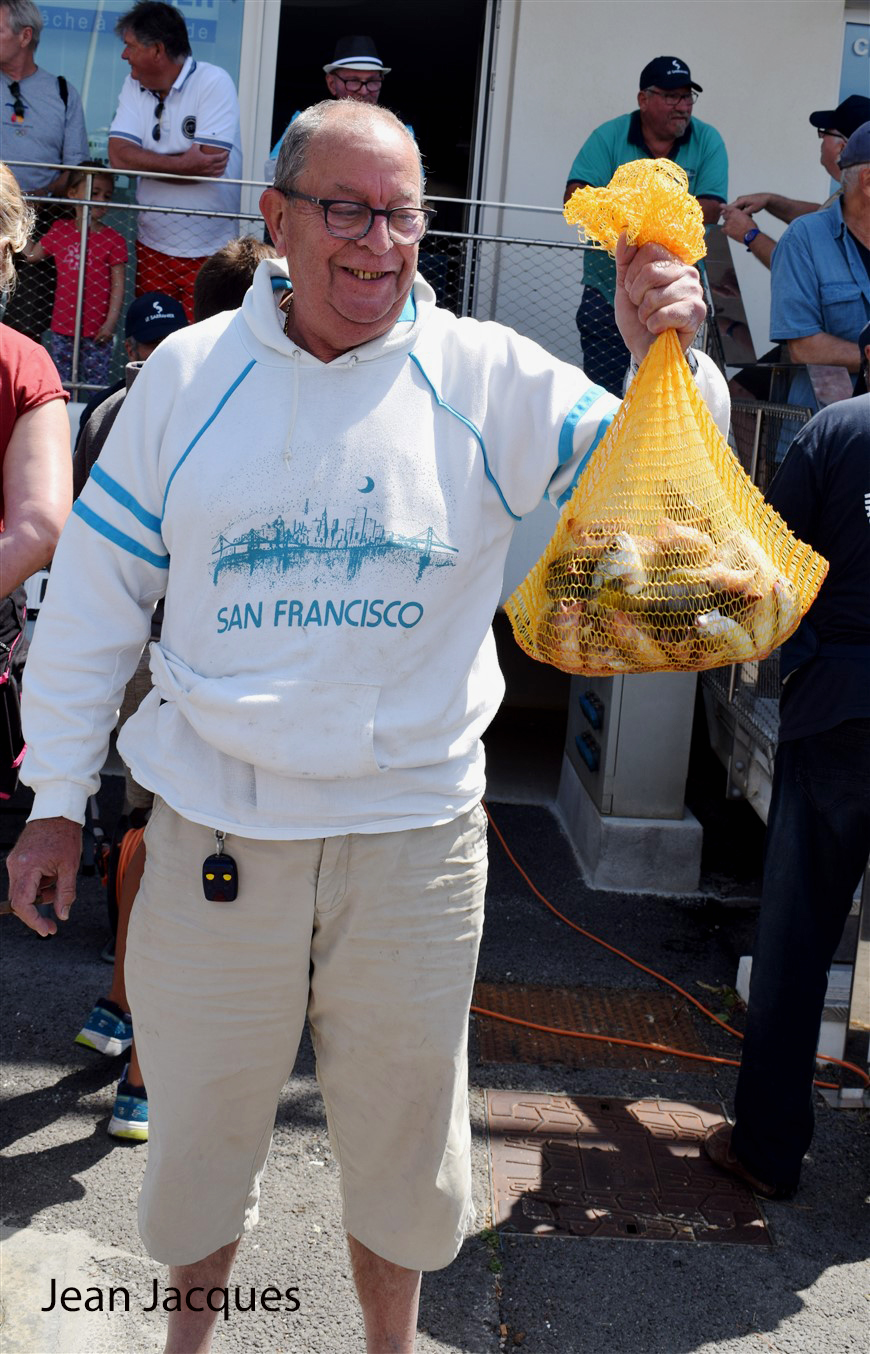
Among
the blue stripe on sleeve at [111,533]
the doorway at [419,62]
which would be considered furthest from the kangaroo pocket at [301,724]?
the doorway at [419,62]

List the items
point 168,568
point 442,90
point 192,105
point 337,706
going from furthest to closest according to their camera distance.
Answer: point 442,90
point 192,105
point 168,568
point 337,706

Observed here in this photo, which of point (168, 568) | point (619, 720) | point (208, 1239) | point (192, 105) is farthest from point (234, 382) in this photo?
point (192, 105)

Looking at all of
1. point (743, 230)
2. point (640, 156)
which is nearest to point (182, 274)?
point (640, 156)

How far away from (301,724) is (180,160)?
553 centimetres

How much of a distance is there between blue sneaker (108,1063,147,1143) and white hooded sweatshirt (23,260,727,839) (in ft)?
5.20

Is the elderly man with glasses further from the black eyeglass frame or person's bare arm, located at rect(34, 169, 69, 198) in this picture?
the black eyeglass frame

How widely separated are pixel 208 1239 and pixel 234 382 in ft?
5.09

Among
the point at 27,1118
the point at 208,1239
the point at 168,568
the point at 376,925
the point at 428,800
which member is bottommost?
the point at 27,1118

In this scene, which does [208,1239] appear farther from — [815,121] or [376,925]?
[815,121]

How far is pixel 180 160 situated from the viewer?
6875 millimetres

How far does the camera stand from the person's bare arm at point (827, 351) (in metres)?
5.28

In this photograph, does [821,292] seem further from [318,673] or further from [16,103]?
[16,103]

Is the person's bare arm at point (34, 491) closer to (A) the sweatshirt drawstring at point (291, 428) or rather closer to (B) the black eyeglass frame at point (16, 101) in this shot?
(A) the sweatshirt drawstring at point (291, 428)

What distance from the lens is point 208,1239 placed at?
2455 mm
